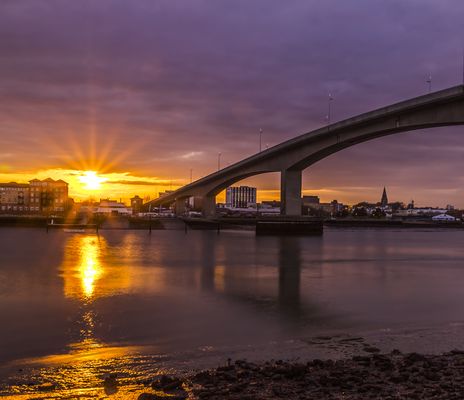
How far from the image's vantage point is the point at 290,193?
63.6m

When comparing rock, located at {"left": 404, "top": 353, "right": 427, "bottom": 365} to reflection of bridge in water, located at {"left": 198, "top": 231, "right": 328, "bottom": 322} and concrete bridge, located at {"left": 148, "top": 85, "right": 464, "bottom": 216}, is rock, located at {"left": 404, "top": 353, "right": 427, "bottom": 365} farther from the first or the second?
concrete bridge, located at {"left": 148, "top": 85, "right": 464, "bottom": 216}

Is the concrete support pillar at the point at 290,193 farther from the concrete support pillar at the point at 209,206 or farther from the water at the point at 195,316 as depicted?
the concrete support pillar at the point at 209,206

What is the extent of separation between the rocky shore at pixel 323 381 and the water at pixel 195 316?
768 millimetres

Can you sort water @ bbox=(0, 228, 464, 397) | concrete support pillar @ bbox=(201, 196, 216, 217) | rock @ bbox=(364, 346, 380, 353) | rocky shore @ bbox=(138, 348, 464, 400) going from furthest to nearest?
concrete support pillar @ bbox=(201, 196, 216, 217) < rock @ bbox=(364, 346, 380, 353) < water @ bbox=(0, 228, 464, 397) < rocky shore @ bbox=(138, 348, 464, 400)

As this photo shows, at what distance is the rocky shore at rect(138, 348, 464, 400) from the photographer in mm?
7879

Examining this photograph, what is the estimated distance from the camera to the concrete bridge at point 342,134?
127ft

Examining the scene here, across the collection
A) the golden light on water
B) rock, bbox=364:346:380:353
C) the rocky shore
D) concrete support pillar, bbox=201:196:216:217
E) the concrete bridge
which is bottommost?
the golden light on water

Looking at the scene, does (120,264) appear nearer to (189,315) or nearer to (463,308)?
(189,315)

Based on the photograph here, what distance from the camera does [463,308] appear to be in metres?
16.2

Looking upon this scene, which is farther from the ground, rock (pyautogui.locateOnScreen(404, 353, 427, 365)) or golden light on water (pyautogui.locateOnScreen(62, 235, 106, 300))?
rock (pyautogui.locateOnScreen(404, 353, 427, 365))

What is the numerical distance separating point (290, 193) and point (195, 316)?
50.1m

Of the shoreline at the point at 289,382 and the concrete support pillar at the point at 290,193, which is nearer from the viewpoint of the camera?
the shoreline at the point at 289,382

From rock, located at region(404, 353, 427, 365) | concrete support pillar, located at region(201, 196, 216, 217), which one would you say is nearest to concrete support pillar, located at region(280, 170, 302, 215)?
concrete support pillar, located at region(201, 196, 216, 217)

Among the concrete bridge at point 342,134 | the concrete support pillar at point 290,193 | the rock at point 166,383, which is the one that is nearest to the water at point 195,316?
the rock at point 166,383
